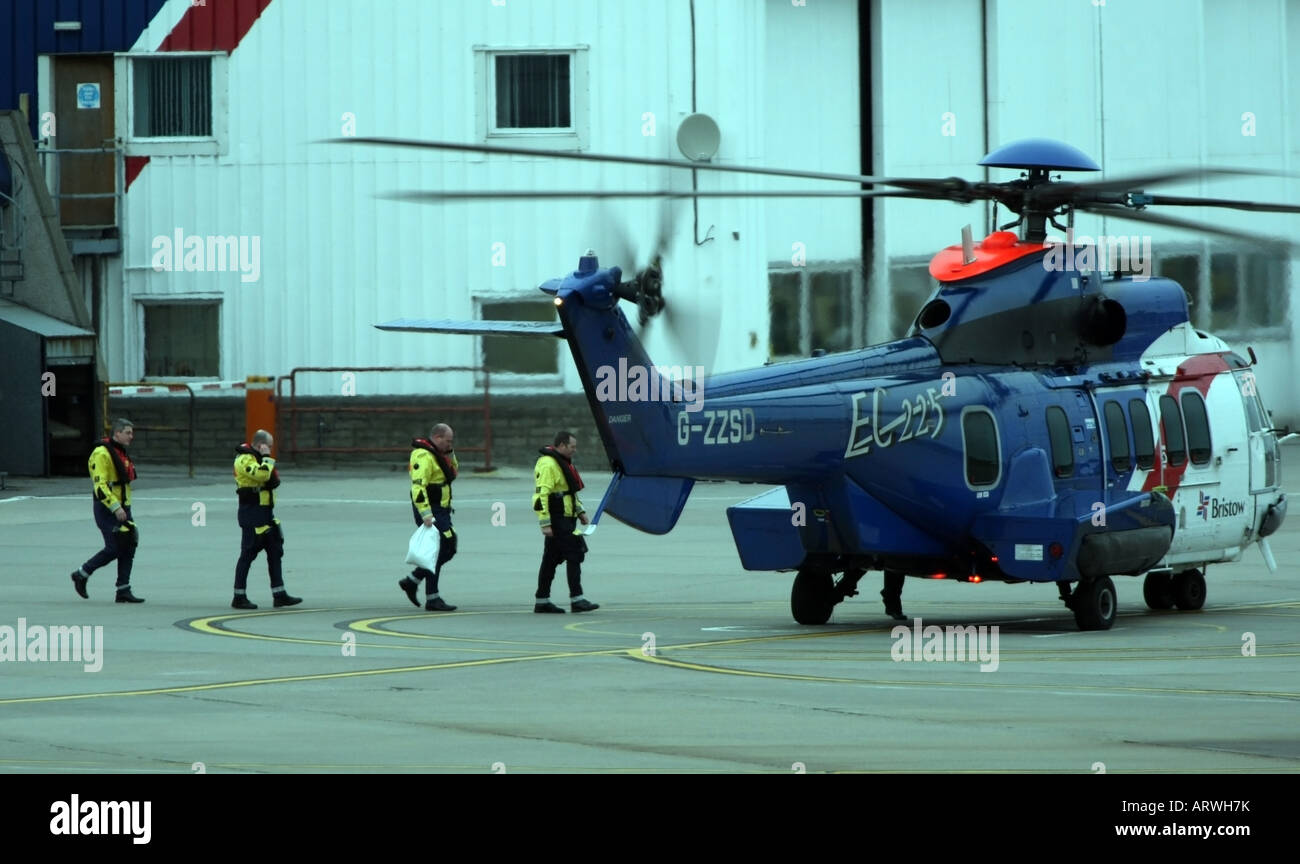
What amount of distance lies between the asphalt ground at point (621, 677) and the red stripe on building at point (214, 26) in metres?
15.7

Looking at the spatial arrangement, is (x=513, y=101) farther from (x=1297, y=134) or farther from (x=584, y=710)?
(x=584, y=710)

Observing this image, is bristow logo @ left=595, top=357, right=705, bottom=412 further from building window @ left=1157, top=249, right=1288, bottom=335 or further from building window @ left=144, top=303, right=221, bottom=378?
building window @ left=1157, top=249, right=1288, bottom=335

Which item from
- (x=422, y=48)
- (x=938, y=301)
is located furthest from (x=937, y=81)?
(x=938, y=301)

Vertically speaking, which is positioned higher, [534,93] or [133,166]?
[534,93]

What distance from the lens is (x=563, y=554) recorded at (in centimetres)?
1862

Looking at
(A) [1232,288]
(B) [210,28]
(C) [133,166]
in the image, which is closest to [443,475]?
(C) [133,166]

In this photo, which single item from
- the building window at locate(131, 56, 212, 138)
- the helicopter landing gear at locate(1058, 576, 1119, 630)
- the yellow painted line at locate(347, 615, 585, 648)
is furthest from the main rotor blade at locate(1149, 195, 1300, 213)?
the building window at locate(131, 56, 212, 138)

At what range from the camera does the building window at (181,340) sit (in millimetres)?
37938

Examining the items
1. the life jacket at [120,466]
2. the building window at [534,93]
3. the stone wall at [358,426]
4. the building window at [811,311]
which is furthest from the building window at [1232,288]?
the life jacket at [120,466]

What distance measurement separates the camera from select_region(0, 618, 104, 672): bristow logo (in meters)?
14.7

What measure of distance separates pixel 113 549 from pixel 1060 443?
961cm

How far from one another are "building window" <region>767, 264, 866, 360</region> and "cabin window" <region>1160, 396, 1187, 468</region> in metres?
19.5

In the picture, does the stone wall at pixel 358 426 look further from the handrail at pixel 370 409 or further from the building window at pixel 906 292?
the building window at pixel 906 292
